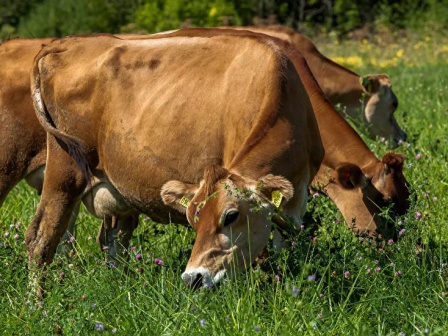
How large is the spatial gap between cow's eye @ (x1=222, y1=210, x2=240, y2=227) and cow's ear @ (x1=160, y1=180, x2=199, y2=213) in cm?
31

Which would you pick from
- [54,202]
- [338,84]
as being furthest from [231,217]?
[338,84]

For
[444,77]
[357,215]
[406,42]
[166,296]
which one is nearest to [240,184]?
[166,296]

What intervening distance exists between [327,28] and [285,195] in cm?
2578

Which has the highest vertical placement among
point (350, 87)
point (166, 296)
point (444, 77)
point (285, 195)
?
point (285, 195)

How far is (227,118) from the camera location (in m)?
5.92

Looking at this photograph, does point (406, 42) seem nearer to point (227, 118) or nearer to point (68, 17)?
point (68, 17)

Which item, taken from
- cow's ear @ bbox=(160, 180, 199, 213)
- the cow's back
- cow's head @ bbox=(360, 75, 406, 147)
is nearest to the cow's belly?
the cow's back

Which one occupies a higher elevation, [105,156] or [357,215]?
[105,156]

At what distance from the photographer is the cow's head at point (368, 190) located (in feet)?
22.8

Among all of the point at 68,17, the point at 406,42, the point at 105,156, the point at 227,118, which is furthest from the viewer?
the point at 68,17

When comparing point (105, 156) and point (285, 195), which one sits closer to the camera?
point (285, 195)

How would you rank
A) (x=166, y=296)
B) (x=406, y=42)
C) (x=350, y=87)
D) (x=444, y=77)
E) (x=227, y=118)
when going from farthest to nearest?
1. (x=406, y=42)
2. (x=444, y=77)
3. (x=350, y=87)
4. (x=227, y=118)
5. (x=166, y=296)

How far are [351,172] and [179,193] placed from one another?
193cm

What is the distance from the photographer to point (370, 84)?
11148 mm
